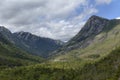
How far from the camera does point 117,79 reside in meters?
151
